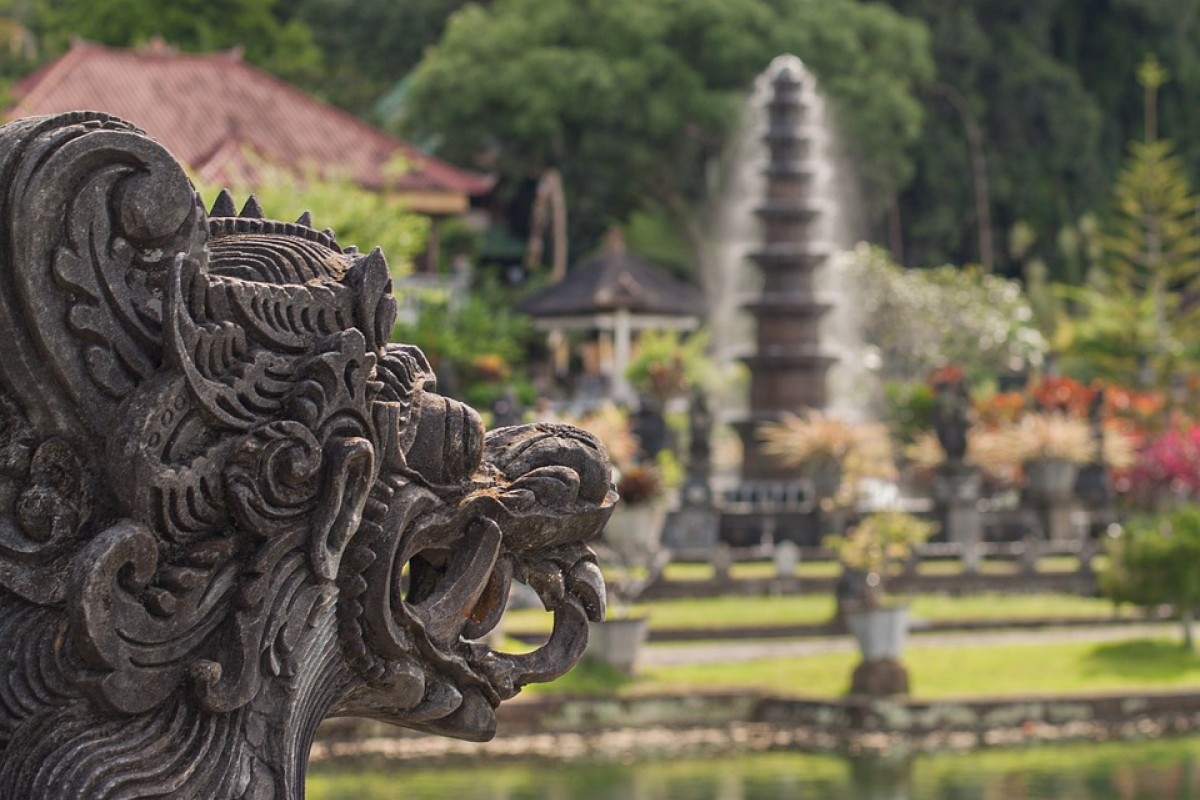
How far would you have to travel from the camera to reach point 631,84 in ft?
160

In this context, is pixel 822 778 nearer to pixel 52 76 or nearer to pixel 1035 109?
pixel 52 76

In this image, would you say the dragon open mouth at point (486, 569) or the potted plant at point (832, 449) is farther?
the potted plant at point (832, 449)

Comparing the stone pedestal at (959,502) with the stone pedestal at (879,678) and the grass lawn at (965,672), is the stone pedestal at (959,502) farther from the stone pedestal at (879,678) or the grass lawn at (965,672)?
the stone pedestal at (879,678)

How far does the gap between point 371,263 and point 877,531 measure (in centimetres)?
1547

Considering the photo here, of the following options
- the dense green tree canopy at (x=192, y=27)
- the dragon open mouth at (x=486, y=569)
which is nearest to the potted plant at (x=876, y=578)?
the dragon open mouth at (x=486, y=569)

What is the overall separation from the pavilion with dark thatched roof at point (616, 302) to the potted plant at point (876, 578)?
19.6m

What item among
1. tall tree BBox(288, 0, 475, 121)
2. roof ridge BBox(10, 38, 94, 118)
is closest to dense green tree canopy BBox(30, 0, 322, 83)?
tall tree BBox(288, 0, 475, 121)

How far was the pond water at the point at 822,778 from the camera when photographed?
13086mm

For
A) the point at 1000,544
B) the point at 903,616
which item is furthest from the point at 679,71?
the point at 903,616

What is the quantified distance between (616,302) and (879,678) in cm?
2396

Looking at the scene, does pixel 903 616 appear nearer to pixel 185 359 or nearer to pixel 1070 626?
pixel 1070 626

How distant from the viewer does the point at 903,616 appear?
53.5ft

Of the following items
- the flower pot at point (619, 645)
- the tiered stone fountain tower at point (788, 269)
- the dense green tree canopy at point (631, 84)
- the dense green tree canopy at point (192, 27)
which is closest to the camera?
the flower pot at point (619, 645)

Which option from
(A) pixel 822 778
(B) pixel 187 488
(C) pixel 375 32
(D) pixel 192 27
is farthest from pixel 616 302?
(B) pixel 187 488
